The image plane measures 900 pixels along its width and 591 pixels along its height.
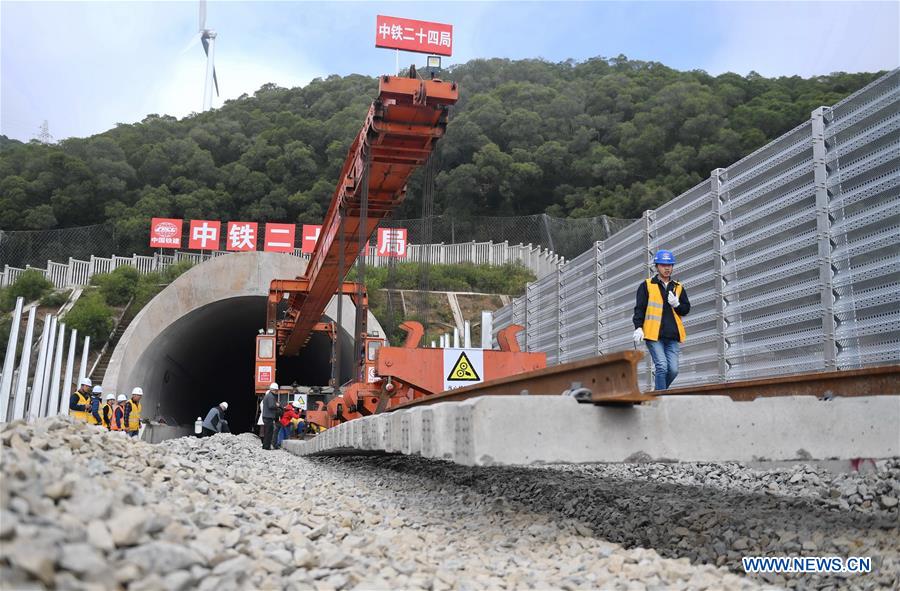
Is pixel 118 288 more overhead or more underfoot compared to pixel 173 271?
more underfoot

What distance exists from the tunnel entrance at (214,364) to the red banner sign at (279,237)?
8.00 metres

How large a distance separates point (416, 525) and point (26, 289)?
1297 inches

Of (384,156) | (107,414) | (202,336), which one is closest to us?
(384,156)

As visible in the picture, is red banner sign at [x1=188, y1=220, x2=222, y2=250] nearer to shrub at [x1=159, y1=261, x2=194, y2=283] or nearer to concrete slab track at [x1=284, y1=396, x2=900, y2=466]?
shrub at [x1=159, y1=261, x2=194, y2=283]

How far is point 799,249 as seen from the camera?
21.8 ft

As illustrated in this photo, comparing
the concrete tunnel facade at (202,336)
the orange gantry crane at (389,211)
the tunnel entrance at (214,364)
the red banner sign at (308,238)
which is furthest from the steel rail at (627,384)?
the red banner sign at (308,238)

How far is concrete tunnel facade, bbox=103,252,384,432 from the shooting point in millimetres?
18375

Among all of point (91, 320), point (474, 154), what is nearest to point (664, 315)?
point (91, 320)

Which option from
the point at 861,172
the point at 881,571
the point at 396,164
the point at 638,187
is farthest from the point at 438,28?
the point at 638,187

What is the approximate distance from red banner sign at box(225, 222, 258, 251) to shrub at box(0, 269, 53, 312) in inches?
347

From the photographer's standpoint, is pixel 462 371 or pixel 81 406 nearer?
pixel 462 371

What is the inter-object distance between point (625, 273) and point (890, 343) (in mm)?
5077

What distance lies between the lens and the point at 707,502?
16.3 feet

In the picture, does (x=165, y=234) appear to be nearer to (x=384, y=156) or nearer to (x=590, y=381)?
(x=384, y=156)
